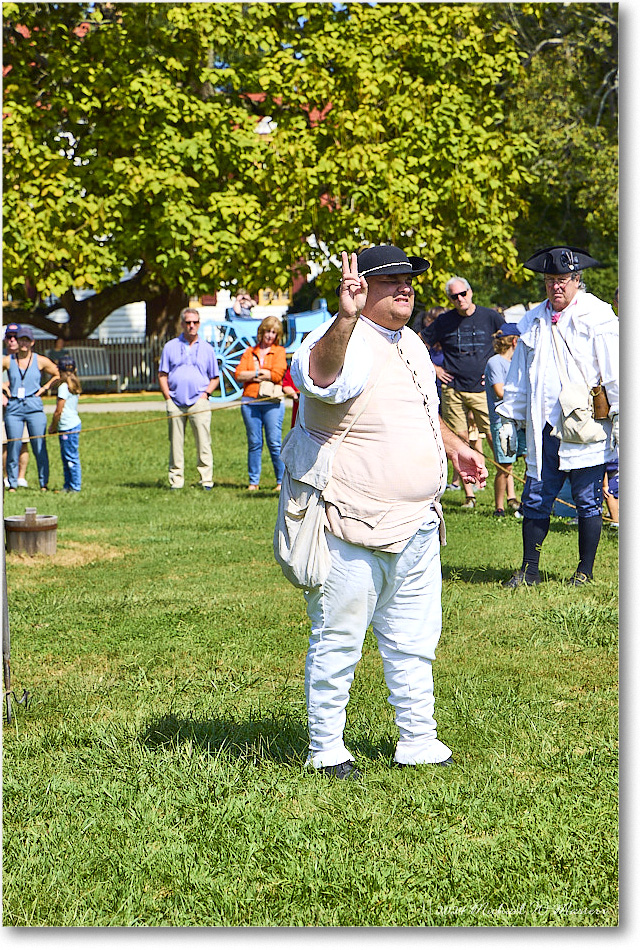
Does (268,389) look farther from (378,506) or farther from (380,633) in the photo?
(378,506)

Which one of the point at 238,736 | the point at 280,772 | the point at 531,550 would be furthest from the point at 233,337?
the point at 280,772

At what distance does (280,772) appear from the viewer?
4.72 meters

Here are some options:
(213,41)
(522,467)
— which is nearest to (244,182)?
(213,41)

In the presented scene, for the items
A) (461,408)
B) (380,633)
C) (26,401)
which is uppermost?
(26,401)

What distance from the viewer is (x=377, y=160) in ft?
72.5

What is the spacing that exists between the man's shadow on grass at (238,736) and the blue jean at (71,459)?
8.94 meters

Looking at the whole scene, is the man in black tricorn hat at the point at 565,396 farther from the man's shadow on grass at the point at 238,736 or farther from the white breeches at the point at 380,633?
the white breeches at the point at 380,633

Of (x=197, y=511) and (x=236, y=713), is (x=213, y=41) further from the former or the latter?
(x=236, y=713)

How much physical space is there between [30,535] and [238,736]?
5.35 metres

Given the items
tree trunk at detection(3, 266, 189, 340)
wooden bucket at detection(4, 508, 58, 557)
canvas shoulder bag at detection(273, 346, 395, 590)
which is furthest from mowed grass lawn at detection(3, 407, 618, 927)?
tree trunk at detection(3, 266, 189, 340)

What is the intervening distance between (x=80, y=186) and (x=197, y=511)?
13.1 m

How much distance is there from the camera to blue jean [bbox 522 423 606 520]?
8.16m

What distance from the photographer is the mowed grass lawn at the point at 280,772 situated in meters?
3.82

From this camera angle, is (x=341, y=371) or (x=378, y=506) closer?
(x=341, y=371)
